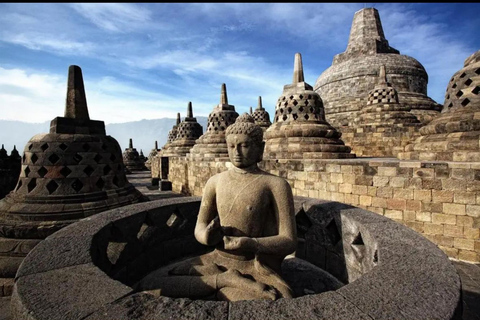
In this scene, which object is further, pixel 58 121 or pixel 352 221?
pixel 58 121

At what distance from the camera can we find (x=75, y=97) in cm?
485

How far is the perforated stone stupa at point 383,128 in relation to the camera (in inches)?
460

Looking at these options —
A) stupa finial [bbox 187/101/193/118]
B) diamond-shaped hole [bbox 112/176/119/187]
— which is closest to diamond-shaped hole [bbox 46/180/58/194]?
diamond-shaped hole [bbox 112/176/119/187]

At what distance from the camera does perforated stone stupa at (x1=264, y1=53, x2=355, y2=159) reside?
789 centimetres

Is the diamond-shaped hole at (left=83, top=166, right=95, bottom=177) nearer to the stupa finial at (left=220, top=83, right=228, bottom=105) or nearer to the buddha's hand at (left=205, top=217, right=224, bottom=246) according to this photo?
the buddha's hand at (left=205, top=217, right=224, bottom=246)

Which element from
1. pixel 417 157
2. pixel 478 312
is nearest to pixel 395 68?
pixel 417 157

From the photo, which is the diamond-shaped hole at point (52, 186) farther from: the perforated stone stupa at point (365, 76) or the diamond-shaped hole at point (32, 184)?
the perforated stone stupa at point (365, 76)

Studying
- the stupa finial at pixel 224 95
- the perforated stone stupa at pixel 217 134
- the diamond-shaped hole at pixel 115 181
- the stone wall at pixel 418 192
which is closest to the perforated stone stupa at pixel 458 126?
the stone wall at pixel 418 192

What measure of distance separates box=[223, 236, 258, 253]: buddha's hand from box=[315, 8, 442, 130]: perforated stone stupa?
16663mm

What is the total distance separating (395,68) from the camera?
20.2m

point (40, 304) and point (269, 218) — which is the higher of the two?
point (269, 218)

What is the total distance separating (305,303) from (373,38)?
92.6 feet

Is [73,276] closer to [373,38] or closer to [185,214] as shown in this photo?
[185,214]

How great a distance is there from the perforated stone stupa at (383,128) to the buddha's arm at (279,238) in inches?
463
